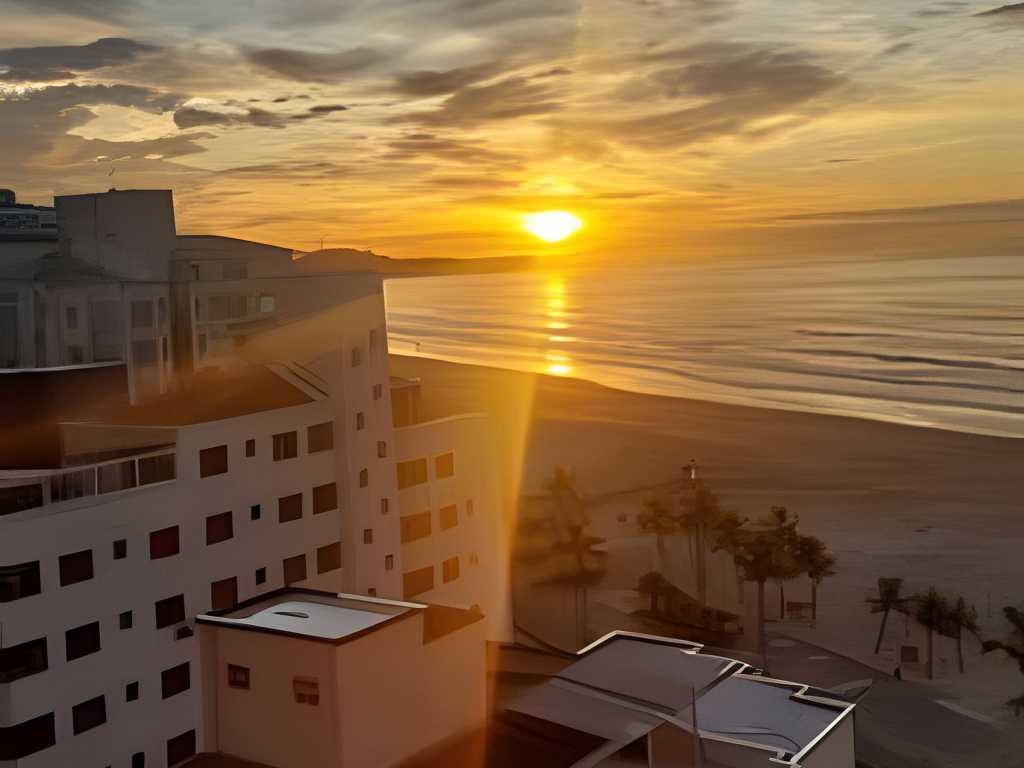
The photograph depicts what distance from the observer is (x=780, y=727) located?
874 inches

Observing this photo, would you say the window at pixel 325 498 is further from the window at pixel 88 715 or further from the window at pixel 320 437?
the window at pixel 88 715

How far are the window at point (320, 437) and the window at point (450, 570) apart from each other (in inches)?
267

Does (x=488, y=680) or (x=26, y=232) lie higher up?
(x=26, y=232)

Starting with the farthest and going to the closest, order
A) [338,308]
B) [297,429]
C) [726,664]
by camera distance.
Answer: [338,308] → [297,429] → [726,664]

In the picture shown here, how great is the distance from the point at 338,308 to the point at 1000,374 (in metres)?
94.4

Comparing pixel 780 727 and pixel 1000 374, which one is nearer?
pixel 780 727

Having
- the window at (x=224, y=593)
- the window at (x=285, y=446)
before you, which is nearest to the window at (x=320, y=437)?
the window at (x=285, y=446)

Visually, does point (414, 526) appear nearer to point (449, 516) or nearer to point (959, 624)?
point (449, 516)

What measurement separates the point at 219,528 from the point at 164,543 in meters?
1.93

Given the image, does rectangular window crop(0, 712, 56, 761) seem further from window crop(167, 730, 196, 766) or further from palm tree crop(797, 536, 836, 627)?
palm tree crop(797, 536, 836, 627)

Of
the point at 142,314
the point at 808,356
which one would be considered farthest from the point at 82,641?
the point at 808,356

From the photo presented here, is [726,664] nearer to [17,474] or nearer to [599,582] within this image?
[17,474]

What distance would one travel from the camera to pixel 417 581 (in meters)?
37.6

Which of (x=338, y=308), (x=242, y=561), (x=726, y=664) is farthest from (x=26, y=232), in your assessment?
(x=726, y=664)
